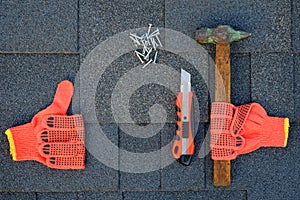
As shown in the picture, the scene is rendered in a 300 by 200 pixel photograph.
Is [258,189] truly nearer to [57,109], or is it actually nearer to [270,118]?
[270,118]

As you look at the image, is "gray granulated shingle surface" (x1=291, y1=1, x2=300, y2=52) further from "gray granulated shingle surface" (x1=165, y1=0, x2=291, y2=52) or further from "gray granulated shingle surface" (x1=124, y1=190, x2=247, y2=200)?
"gray granulated shingle surface" (x1=124, y1=190, x2=247, y2=200)

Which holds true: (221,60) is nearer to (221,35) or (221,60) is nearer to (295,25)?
(221,35)

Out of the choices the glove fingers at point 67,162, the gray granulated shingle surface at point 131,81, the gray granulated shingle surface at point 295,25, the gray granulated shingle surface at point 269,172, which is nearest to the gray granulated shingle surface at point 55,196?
the gray granulated shingle surface at point 131,81

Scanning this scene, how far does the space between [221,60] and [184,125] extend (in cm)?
28

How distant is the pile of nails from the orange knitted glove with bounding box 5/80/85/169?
0.33m

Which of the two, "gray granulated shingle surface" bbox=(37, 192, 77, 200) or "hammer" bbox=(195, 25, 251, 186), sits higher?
"hammer" bbox=(195, 25, 251, 186)

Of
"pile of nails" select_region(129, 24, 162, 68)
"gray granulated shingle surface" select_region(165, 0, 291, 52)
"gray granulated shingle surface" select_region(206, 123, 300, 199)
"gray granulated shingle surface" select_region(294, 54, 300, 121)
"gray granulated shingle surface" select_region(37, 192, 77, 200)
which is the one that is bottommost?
"gray granulated shingle surface" select_region(37, 192, 77, 200)

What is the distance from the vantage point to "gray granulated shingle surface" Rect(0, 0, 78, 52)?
1888mm

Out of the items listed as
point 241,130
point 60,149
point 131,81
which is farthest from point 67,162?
point 241,130

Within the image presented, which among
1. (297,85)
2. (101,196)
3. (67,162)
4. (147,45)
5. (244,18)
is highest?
(244,18)

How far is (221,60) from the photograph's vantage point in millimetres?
1841

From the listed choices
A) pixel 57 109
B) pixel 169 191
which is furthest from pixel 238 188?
pixel 57 109

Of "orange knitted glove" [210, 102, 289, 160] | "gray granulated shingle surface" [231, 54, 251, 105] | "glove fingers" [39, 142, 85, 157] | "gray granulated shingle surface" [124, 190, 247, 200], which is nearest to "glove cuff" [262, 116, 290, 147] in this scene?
"orange knitted glove" [210, 102, 289, 160]

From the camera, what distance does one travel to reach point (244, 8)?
6.23ft
